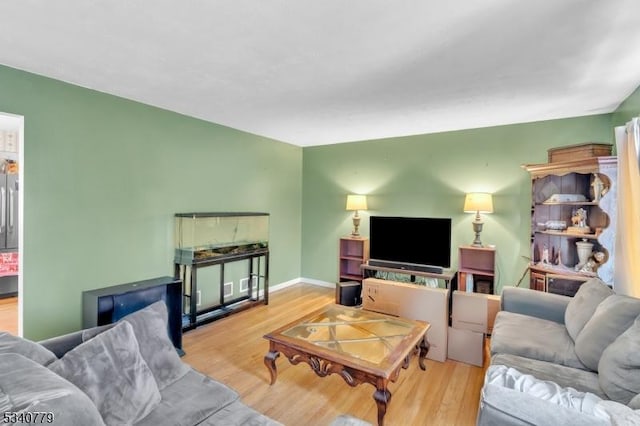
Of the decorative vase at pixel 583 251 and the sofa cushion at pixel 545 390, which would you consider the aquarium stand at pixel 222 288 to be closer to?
the sofa cushion at pixel 545 390

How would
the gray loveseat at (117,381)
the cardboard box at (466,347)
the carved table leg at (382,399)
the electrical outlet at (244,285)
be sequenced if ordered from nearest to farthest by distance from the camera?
the gray loveseat at (117,381)
the carved table leg at (382,399)
the cardboard box at (466,347)
the electrical outlet at (244,285)

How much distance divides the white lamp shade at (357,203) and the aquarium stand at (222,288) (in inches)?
54.8

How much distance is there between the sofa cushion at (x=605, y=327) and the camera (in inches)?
67.4

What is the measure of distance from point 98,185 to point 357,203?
10.2 ft

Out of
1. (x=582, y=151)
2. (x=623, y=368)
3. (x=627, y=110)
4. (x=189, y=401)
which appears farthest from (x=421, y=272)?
(x=189, y=401)

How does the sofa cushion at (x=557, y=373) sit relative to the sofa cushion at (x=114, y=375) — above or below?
below

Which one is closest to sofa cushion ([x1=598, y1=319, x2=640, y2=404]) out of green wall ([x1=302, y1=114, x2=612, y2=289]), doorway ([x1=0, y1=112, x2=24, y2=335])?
green wall ([x1=302, y1=114, x2=612, y2=289])

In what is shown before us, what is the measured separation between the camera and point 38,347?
4.33 feet

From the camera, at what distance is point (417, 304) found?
3061 mm

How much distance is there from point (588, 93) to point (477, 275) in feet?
6.97

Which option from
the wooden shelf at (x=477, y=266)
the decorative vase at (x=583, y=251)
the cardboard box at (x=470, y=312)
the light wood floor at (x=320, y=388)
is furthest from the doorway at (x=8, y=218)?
the decorative vase at (x=583, y=251)

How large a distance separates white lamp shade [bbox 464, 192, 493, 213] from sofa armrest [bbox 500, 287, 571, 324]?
3.66ft

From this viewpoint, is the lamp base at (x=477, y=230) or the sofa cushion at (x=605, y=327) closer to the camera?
the sofa cushion at (x=605, y=327)

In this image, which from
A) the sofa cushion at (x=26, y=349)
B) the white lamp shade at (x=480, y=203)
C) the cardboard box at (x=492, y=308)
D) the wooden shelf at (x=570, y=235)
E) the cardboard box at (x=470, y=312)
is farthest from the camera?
the white lamp shade at (x=480, y=203)
